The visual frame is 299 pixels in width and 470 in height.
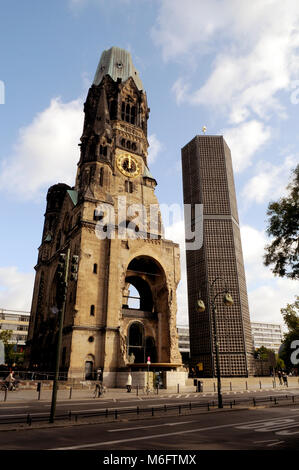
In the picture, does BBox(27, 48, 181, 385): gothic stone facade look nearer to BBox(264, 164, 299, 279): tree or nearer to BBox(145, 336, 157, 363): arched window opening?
BBox(145, 336, 157, 363): arched window opening

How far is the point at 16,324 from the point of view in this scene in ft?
309

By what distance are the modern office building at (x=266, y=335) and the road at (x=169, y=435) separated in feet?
500

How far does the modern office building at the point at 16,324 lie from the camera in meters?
91.4

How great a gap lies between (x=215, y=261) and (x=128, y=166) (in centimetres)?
2526

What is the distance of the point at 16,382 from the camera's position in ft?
98.8

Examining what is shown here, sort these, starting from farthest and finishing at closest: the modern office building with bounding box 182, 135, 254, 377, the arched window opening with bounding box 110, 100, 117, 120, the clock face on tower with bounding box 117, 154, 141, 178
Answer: the arched window opening with bounding box 110, 100, 117, 120 → the modern office building with bounding box 182, 135, 254, 377 → the clock face on tower with bounding box 117, 154, 141, 178

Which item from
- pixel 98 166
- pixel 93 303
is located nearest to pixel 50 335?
pixel 93 303

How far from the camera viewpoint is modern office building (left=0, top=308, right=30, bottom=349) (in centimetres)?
9144

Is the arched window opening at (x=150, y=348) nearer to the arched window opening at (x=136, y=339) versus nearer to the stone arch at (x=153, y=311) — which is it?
the stone arch at (x=153, y=311)

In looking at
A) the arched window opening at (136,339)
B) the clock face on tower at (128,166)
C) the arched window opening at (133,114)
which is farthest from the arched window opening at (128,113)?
the arched window opening at (136,339)

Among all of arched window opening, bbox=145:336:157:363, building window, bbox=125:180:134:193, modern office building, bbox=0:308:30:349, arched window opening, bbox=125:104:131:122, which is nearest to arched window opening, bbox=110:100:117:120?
arched window opening, bbox=125:104:131:122

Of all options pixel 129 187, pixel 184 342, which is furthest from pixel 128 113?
pixel 184 342

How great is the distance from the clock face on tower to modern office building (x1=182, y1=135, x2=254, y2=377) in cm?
1939

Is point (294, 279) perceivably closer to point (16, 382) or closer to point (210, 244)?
point (16, 382)
